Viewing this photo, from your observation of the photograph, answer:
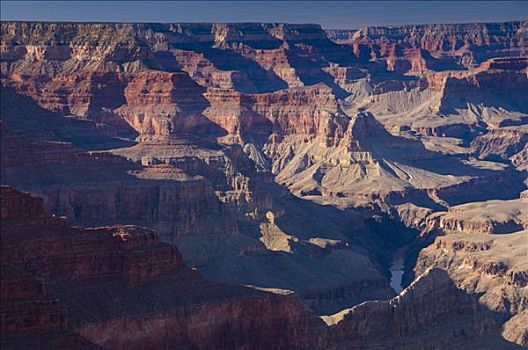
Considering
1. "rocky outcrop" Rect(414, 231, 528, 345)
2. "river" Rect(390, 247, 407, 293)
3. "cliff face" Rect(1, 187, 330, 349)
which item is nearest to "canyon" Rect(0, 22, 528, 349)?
"cliff face" Rect(1, 187, 330, 349)

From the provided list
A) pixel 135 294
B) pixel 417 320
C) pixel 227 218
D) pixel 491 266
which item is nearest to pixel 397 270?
pixel 491 266

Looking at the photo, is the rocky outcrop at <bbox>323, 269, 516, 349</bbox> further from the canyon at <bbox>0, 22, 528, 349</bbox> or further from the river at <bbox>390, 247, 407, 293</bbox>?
the river at <bbox>390, 247, 407, 293</bbox>

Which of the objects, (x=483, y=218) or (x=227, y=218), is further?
(x=483, y=218)

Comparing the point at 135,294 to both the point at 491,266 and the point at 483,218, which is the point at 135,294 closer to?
the point at 491,266

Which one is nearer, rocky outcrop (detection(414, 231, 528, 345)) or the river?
rocky outcrop (detection(414, 231, 528, 345))

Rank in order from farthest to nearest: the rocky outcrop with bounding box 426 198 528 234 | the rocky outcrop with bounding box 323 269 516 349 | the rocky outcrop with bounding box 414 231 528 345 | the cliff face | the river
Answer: the rocky outcrop with bounding box 426 198 528 234 → the river → the rocky outcrop with bounding box 414 231 528 345 → the rocky outcrop with bounding box 323 269 516 349 → the cliff face

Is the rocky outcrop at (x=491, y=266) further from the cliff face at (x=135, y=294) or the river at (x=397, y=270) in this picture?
the cliff face at (x=135, y=294)

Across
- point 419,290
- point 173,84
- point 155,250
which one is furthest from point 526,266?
point 173,84

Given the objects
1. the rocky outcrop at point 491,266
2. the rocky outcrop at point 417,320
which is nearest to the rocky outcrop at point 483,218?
the rocky outcrop at point 491,266
